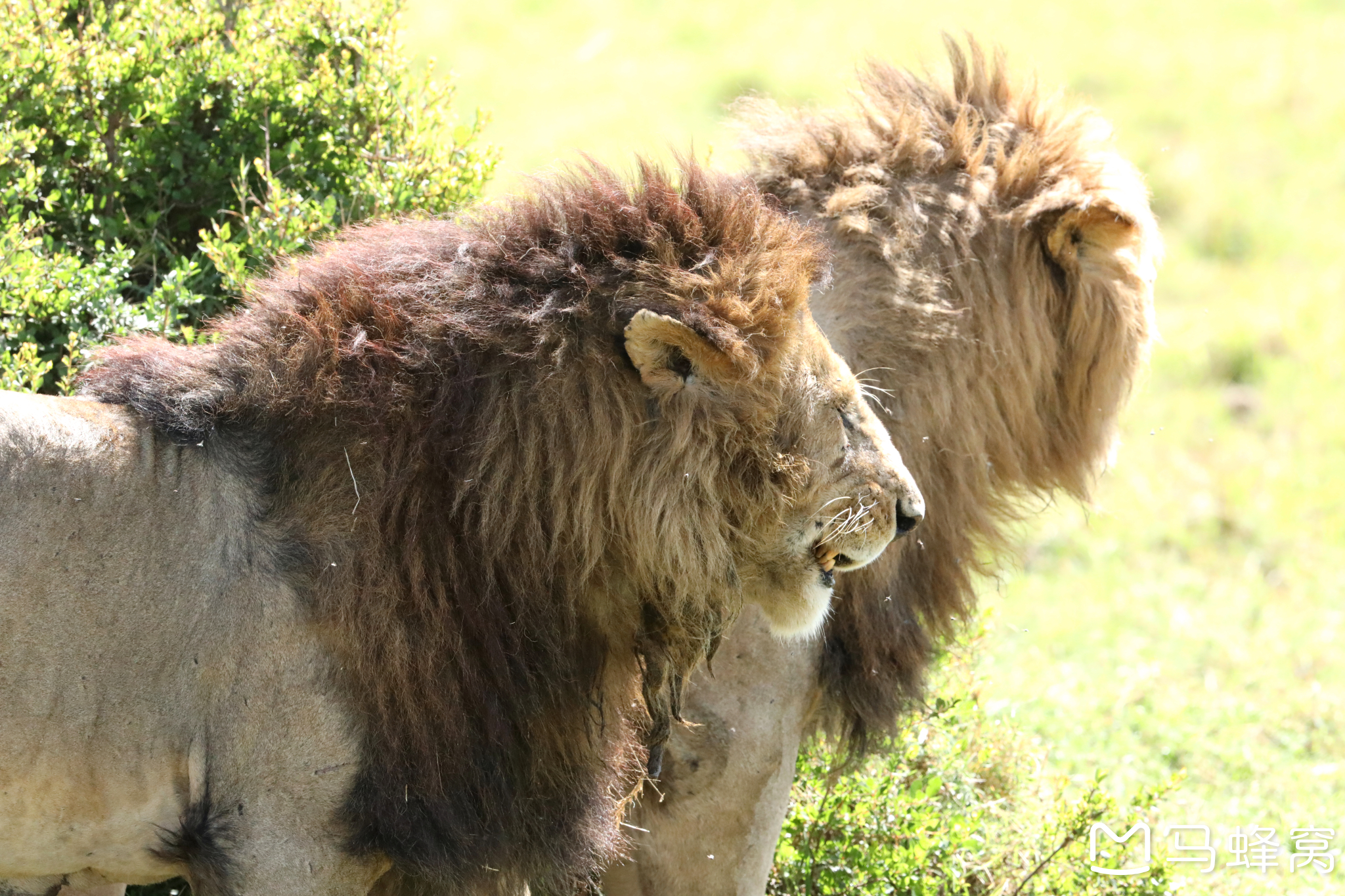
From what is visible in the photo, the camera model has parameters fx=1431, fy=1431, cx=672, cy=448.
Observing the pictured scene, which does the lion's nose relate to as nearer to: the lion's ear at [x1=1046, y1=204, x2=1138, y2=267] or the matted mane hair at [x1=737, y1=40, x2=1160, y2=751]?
the matted mane hair at [x1=737, y1=40, x2=1160, y2=751]

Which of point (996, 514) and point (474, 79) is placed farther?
point (474, 79)

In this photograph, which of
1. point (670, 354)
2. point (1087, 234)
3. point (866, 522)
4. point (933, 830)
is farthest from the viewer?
point (933, 830)

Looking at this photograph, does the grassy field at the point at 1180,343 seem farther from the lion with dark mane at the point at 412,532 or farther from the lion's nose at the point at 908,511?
the lion's nose at the point at 908,511

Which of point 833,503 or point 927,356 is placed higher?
point 833,503

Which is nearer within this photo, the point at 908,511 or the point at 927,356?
the point at 908,511

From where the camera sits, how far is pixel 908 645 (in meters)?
3.52

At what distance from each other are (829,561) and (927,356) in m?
0.91

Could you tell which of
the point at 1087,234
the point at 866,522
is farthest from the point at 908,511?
the point at 1087,234

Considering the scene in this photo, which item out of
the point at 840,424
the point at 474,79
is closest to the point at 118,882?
the point at 840,424

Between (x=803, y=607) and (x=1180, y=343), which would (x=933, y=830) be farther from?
(x=1180, y=343)

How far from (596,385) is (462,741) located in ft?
2.31

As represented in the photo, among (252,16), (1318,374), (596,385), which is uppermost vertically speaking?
(252,16)

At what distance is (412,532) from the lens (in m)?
2.61

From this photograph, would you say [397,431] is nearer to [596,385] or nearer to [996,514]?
[596,385]
